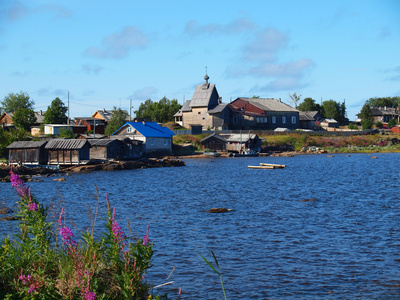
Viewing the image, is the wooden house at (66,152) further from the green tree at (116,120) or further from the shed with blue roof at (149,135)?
the green tree at (116,120)

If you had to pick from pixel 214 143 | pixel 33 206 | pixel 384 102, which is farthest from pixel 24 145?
pixel 384 102

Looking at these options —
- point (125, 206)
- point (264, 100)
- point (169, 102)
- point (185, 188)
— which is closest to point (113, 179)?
point (185, 188)

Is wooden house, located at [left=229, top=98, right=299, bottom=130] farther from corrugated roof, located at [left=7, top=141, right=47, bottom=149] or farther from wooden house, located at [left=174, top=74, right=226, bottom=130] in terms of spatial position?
corrugated roof, located at [left=7, top=141, right=47, bottom=149]

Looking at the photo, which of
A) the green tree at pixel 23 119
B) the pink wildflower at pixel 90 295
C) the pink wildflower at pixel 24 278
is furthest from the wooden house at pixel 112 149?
the pink wildflower at pixel 90 295

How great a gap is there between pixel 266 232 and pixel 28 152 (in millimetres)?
42944

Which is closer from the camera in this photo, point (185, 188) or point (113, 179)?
point (185, 188)

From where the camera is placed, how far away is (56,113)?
93688 mm

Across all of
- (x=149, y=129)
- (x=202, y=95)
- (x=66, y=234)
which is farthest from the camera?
(x=202, y=95)

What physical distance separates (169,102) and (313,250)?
104m

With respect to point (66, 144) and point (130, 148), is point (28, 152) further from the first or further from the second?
point (130, 148)

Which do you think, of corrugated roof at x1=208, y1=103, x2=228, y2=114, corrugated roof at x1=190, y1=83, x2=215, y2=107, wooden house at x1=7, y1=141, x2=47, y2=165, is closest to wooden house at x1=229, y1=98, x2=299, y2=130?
corrugated roof at x1=208, y1=103, x2=228, y2=114

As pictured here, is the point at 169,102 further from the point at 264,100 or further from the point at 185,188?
the point at 185,188

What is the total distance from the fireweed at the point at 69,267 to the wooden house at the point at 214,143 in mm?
74041

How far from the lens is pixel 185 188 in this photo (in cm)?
3966
